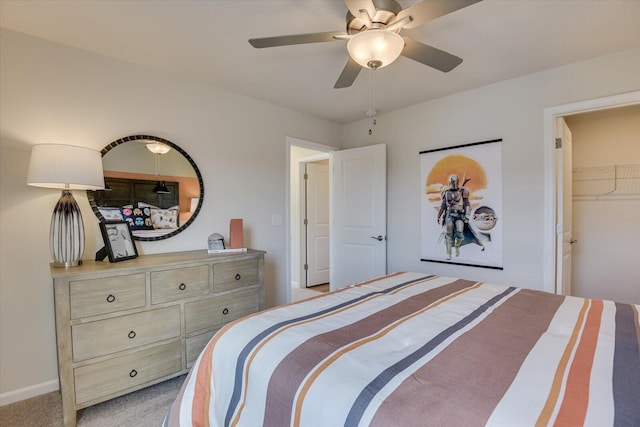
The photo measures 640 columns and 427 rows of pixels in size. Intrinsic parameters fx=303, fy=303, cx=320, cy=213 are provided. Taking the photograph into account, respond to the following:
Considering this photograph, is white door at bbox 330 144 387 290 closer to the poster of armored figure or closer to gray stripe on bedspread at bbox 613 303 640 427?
the poster of armored figure

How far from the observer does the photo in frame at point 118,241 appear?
209cm

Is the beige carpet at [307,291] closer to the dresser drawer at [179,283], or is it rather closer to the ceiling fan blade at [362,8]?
the dresser drawer at [179,283]

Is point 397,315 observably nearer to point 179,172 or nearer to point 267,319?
point 267,319

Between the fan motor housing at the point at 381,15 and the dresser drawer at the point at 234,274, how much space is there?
183 cm

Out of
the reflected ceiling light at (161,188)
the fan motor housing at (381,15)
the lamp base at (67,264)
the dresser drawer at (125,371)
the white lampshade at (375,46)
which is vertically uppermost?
the fan motor housing at (381,15)

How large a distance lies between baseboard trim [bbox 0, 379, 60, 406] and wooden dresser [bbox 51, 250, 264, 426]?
561 mm

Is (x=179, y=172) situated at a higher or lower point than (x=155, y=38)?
lower

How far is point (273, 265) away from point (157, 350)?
1435mm

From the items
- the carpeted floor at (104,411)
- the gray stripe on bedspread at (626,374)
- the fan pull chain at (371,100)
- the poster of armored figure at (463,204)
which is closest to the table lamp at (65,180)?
the carpeted floor at (104,411)

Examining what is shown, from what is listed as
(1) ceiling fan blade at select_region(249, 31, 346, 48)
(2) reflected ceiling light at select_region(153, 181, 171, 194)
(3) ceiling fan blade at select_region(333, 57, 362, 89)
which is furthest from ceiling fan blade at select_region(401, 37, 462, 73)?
(2) reflected ceiling light at select_region(153, 181, 171, 194)

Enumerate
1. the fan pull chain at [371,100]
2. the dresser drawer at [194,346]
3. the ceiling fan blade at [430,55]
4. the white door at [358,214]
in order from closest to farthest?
1. the ceiling fan blade at [430,55]
2. the dresser drawer at [194,346]
3. the fan pull chain at [371,100]
4. the white door at [358,214]

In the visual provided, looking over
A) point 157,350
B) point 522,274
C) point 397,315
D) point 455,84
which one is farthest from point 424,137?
point 157,350

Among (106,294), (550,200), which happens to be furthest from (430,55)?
(106,294)

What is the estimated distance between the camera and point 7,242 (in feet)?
6.38
